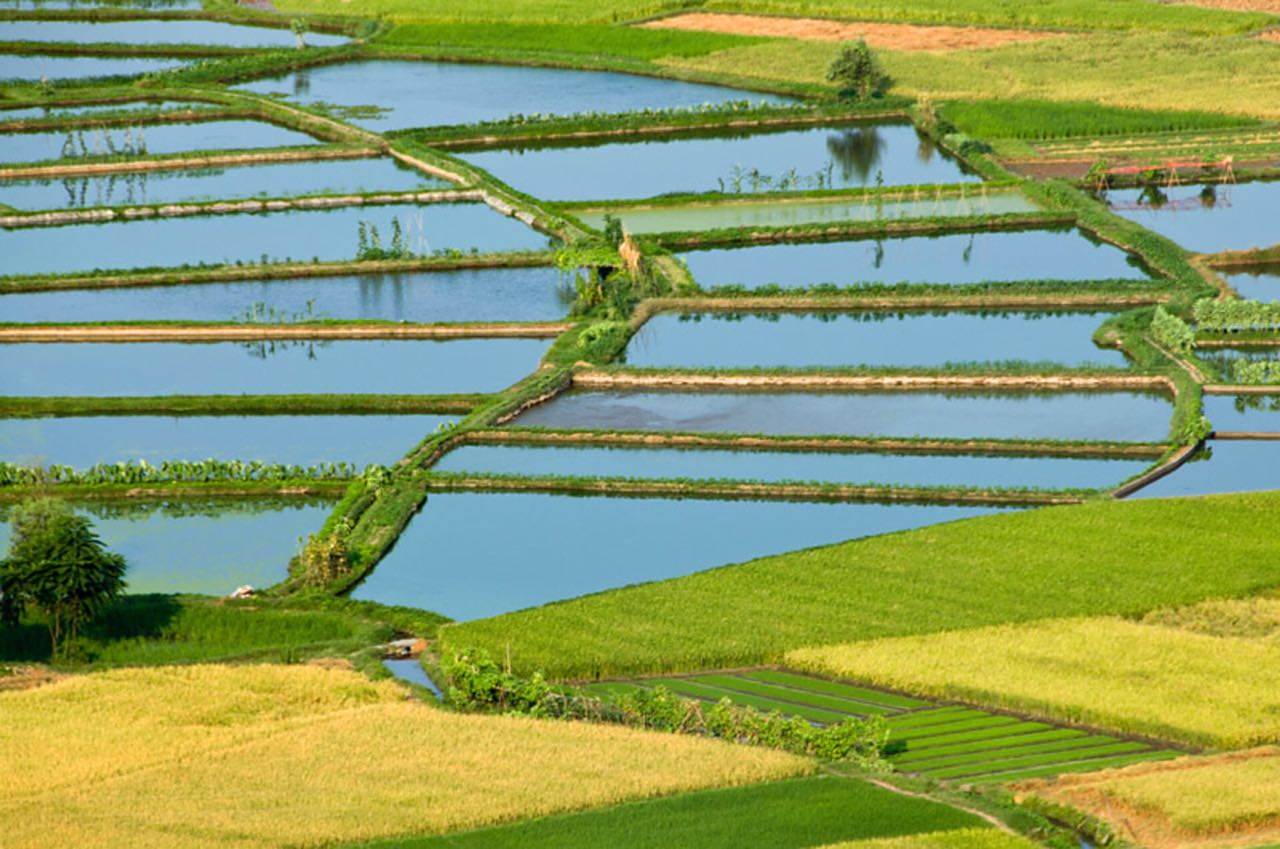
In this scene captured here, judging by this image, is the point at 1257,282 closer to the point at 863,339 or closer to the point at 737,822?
the point at 863,339

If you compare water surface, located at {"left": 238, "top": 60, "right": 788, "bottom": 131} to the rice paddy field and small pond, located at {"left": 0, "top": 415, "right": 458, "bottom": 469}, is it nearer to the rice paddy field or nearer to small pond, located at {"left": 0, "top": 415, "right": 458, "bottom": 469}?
the rice paddy field

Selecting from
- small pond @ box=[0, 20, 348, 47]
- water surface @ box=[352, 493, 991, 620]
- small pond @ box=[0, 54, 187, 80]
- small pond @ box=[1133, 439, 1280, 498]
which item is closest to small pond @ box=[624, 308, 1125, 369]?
small pond @ box=[1133, 439, 1280, 498]

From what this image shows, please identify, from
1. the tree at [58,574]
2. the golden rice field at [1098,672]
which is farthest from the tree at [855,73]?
the tree at [58,574]

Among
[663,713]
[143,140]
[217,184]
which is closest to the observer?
[663,713]

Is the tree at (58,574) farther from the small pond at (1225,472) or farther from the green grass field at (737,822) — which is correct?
the small pond at (1225,472)

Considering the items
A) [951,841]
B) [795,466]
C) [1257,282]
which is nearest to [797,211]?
[1257,282]

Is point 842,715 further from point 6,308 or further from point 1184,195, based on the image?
point 1184,195
